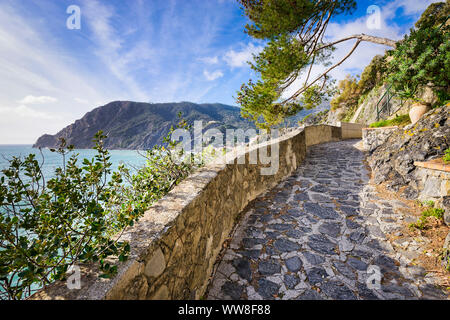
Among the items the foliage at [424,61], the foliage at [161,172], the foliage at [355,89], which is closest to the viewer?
the foliage at [161,172]

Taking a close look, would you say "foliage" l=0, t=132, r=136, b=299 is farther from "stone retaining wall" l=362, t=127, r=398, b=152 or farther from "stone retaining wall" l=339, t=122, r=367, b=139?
"stone retaining wall" l=339, t=122, r=367, b=139

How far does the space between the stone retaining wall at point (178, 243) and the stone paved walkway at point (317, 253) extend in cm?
34

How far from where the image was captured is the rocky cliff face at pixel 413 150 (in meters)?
3.38

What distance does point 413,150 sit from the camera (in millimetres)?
3781

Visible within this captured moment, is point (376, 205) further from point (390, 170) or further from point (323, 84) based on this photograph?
point (323, 84)

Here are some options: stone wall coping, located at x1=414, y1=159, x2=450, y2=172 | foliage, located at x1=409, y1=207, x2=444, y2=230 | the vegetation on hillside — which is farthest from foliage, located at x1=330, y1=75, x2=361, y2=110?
foliage, located at x1=409, y1=207, x2=444, y2=230

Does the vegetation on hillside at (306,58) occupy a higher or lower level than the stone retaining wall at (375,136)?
higher

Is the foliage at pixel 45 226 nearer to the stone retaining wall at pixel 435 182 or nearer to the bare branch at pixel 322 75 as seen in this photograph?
the stone retaining wall at pixel 435 182

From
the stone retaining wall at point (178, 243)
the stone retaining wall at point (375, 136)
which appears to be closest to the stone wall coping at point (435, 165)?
the stone retaining wall at point (178, 243)

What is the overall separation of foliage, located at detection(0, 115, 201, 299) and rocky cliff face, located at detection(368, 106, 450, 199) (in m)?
4.77

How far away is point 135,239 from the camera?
4.27 ft

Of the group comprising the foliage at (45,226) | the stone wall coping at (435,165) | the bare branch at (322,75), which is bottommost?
the foliage at (45,226)

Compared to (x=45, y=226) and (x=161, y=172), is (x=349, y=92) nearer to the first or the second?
(x=161, y=172)

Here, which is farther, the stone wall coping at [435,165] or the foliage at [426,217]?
the stone wall coping at [435,165]
